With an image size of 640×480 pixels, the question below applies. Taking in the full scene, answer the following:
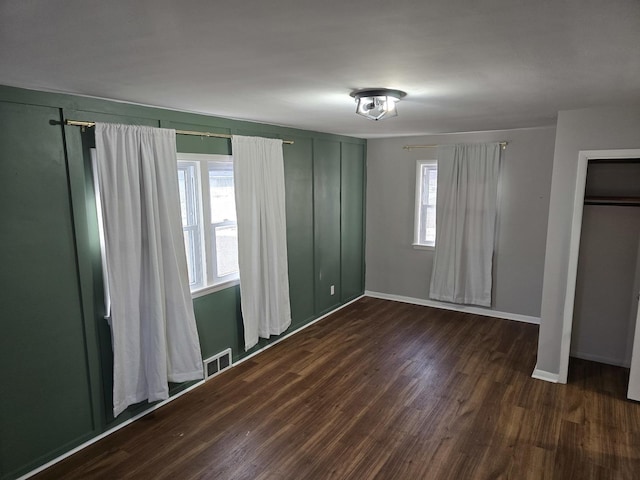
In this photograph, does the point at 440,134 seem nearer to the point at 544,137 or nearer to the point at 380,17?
the point at 544,137

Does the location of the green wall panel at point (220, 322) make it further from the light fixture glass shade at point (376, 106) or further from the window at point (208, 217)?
the light fixture glass shade at point (376, 106)

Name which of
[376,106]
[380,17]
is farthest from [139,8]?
[376,106]

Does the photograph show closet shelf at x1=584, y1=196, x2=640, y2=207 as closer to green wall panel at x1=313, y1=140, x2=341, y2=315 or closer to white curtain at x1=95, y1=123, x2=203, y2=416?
green wall panel at x1=313, y1=140, x2=341, y2=315

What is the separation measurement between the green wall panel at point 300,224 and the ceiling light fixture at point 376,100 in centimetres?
206

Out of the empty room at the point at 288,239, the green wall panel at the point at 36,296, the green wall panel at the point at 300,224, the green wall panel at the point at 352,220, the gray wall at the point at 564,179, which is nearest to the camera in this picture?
the empty room at the point at 288,239

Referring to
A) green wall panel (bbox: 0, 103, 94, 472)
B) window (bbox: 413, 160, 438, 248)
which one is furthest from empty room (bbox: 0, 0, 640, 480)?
window (bbox: 413, 160, 438, 248)

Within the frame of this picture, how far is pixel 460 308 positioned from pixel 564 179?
262 centimetres

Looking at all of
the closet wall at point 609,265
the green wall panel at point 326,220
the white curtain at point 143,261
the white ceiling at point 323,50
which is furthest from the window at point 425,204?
the white curtain at point 143,261

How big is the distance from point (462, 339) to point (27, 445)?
4124 mm

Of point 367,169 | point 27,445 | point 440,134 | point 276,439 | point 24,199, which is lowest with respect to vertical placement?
point 276,439

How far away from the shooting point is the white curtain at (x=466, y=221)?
16.9 ft

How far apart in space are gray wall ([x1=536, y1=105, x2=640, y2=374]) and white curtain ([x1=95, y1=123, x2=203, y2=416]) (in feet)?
10.4

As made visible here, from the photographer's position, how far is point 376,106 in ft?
8.30

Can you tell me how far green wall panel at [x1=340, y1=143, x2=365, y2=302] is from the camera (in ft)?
18.8
